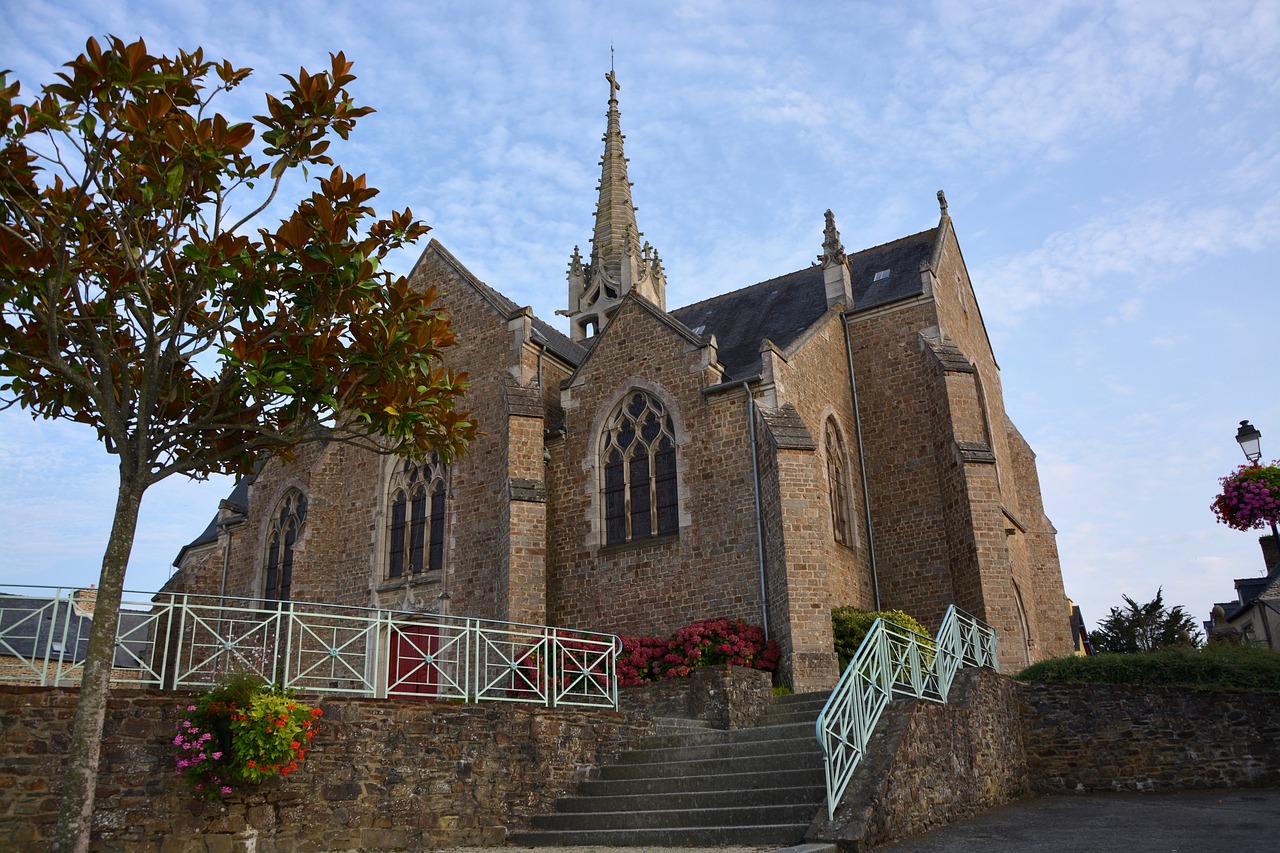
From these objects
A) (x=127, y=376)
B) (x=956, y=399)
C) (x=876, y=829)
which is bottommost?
(x=876, y=829)

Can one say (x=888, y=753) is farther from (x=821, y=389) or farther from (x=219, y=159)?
(x=821, y=389)

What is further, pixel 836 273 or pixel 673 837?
pixel 836 273

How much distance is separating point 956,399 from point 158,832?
15119 millimetres

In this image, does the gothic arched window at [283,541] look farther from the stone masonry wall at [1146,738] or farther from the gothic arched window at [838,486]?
the stone masonry wall at [1146,738]

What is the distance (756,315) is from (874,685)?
47.3 feet

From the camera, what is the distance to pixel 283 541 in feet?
72.1

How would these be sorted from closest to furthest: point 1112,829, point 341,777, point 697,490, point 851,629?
point 1112,829, point 341,777, point 851,629, point 697,490

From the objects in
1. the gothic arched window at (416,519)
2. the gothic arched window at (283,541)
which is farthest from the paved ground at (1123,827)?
the gothic arched window at (283,541)

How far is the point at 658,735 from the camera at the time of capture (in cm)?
1214

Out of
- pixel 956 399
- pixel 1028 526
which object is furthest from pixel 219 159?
pixel 1028 526

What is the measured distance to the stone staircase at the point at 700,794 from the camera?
29.6ft

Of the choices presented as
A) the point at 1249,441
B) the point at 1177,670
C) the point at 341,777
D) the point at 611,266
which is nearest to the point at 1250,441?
the point at 1249,441

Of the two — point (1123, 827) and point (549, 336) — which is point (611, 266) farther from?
point (1123, 827)

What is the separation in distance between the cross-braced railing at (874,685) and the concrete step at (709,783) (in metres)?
0.33
